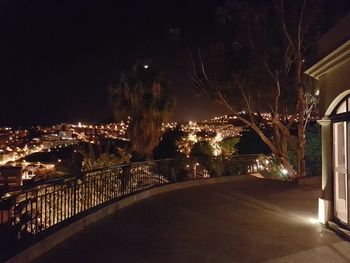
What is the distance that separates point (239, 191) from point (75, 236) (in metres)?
7.21

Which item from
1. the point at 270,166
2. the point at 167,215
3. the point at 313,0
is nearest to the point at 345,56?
the point at 167,215

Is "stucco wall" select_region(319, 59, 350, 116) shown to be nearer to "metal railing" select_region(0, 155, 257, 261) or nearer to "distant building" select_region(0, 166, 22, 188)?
"metal railing" select_region(0, 155, 257, 261)

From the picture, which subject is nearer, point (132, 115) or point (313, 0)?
point (313, 0)

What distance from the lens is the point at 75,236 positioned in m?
7.46

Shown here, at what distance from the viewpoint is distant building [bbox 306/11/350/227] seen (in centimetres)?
717

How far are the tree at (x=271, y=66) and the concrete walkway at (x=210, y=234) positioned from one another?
5653mm

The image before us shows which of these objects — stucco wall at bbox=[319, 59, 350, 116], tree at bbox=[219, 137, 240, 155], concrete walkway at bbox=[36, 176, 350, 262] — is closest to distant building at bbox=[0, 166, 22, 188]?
concrete walkway at bbox=[36, 176, 350, 262]

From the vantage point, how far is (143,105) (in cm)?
2241

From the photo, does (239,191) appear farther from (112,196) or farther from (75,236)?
(75,236)

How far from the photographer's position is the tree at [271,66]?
1583 cm

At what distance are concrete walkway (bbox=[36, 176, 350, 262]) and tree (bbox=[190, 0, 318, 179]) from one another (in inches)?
223

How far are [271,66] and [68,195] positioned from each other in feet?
37.1

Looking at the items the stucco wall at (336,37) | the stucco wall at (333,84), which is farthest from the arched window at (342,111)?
the stucco wall at (336,37)

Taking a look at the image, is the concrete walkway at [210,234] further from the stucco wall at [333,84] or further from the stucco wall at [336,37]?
the stucco wall at [336,37]
